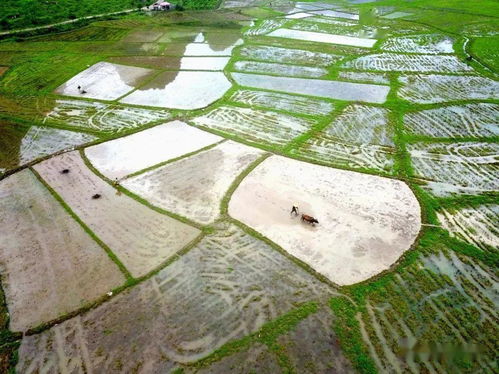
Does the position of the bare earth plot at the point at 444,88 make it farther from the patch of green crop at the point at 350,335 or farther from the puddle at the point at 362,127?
the patch of green crop at the point at 350,335

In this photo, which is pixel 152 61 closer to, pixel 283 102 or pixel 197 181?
pixel 283 102

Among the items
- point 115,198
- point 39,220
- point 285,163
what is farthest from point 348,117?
point 39,220

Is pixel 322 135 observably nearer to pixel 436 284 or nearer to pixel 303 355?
pixel 436 284

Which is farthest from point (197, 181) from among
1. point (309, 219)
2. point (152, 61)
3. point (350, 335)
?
point (152, 61)

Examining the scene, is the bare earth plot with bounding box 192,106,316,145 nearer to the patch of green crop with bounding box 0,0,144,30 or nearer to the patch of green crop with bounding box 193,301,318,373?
the patch of green crop with bounding box 193,301,318,373

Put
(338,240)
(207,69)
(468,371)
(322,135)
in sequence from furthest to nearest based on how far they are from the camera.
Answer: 1. (207,69)
2. (322,135)
3. (338,240)
4. (468,371)

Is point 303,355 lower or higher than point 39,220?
lower

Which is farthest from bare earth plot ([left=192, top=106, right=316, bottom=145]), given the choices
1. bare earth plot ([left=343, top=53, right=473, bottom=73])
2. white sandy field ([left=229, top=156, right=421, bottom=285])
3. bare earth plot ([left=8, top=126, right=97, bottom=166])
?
bare earth plot ([left=343, top=53, right=473, bottom=73])
